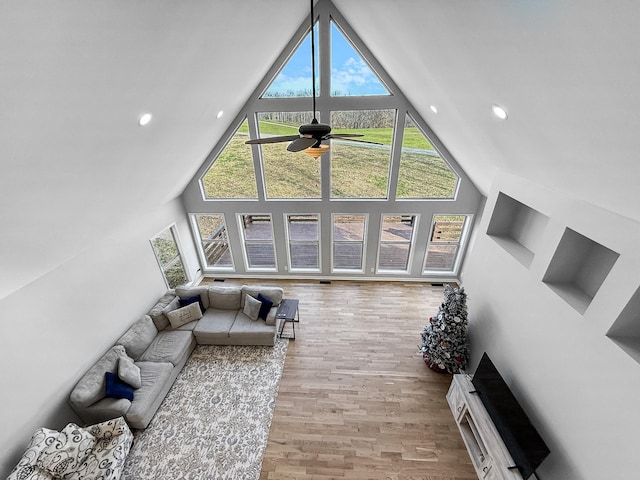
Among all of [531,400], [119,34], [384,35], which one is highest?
[384,35]

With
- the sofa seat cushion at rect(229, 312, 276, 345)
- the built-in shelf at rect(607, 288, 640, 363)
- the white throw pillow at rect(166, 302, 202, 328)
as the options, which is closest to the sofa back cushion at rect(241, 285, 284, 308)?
the sofa seat cushion at rect(229, 312, 276, 345)

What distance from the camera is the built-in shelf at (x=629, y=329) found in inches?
81.0

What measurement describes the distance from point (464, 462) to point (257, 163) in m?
6.06

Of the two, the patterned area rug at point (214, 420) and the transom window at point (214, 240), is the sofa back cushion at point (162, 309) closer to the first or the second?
the patterned area rug at point (214, 420)

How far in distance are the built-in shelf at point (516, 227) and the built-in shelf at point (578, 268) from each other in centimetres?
36

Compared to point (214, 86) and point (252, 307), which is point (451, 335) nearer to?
point (252, 307)

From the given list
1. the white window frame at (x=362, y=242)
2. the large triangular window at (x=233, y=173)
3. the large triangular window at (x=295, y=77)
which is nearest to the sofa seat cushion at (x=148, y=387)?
the large triangular window at (x=233, y=173)

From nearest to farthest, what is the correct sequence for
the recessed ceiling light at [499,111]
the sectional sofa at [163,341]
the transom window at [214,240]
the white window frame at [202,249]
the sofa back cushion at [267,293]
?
the recessed ceiling light at [499,111]
the sectional sofa at [163,341]
the sofa back cushion at [267,293]
the white window frame at [202,249]
the transom window at [214,240]

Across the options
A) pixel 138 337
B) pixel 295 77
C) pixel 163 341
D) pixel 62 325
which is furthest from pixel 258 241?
pixel 62 325

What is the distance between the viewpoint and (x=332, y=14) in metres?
4.54

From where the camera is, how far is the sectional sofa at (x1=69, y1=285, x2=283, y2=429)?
362 cm

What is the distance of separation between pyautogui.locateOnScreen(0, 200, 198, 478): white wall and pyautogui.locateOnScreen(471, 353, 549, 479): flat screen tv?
5406mm

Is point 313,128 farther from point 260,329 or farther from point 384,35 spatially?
point 260,329

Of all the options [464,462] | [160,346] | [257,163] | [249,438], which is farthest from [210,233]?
[464,462]
